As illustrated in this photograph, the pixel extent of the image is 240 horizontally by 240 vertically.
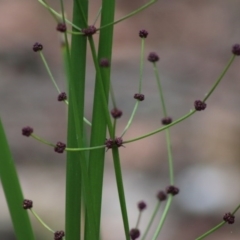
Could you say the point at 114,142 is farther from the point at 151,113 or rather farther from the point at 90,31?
the point at 151,113

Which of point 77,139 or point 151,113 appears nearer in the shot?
point 77,139

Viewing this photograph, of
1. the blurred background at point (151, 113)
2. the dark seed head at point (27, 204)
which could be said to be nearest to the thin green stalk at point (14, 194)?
the dark seed head at point (27, 204)

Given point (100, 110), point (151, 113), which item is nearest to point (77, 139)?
point (100, 110)

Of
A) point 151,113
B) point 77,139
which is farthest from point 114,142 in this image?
point 151,113

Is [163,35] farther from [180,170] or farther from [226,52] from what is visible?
[180,170]

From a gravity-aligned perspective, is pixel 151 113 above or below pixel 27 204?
above

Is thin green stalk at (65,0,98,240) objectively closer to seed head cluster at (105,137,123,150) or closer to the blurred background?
seed head cluster at (105,137,123,150)

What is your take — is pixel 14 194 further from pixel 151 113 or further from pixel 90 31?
pixel 151 113

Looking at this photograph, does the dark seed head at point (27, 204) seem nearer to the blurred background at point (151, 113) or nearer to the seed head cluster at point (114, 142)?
the seed head cluster at point (114, 142)

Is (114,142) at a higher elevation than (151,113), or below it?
below
